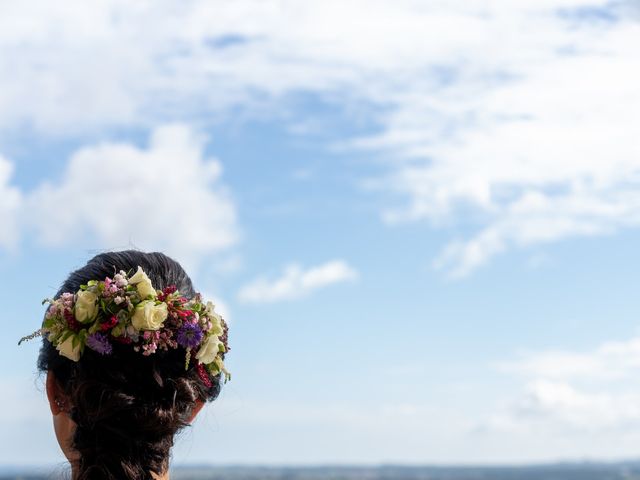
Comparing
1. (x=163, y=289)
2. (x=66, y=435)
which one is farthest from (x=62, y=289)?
(x=66, y=435)

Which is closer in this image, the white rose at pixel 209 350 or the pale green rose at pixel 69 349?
the pale green rose at pixel 69 349

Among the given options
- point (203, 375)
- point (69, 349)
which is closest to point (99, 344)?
point (69, 349)

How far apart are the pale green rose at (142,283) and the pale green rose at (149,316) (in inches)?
2.7

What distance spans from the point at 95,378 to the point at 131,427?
1.36ft

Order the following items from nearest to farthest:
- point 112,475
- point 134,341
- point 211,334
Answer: point 112,475 → point 134,341 → point 211,334

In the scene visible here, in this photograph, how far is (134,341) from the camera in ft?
23.6

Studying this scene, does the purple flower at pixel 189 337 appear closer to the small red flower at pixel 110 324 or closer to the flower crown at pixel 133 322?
the flower crown at pixel 133 322

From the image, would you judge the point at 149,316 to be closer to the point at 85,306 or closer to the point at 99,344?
the point at 99,344

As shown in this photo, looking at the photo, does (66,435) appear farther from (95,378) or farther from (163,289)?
(163,289)

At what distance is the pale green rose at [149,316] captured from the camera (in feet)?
23.5

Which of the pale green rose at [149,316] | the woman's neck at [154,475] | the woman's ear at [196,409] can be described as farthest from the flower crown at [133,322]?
the woman's neck at [154,475]

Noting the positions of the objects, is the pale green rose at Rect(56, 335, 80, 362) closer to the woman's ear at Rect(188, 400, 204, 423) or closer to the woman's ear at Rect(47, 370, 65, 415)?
the woman's ear at Rect(47, 370, 65, 415)

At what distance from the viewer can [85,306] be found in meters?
7.40

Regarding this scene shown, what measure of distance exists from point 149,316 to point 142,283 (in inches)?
14.2
